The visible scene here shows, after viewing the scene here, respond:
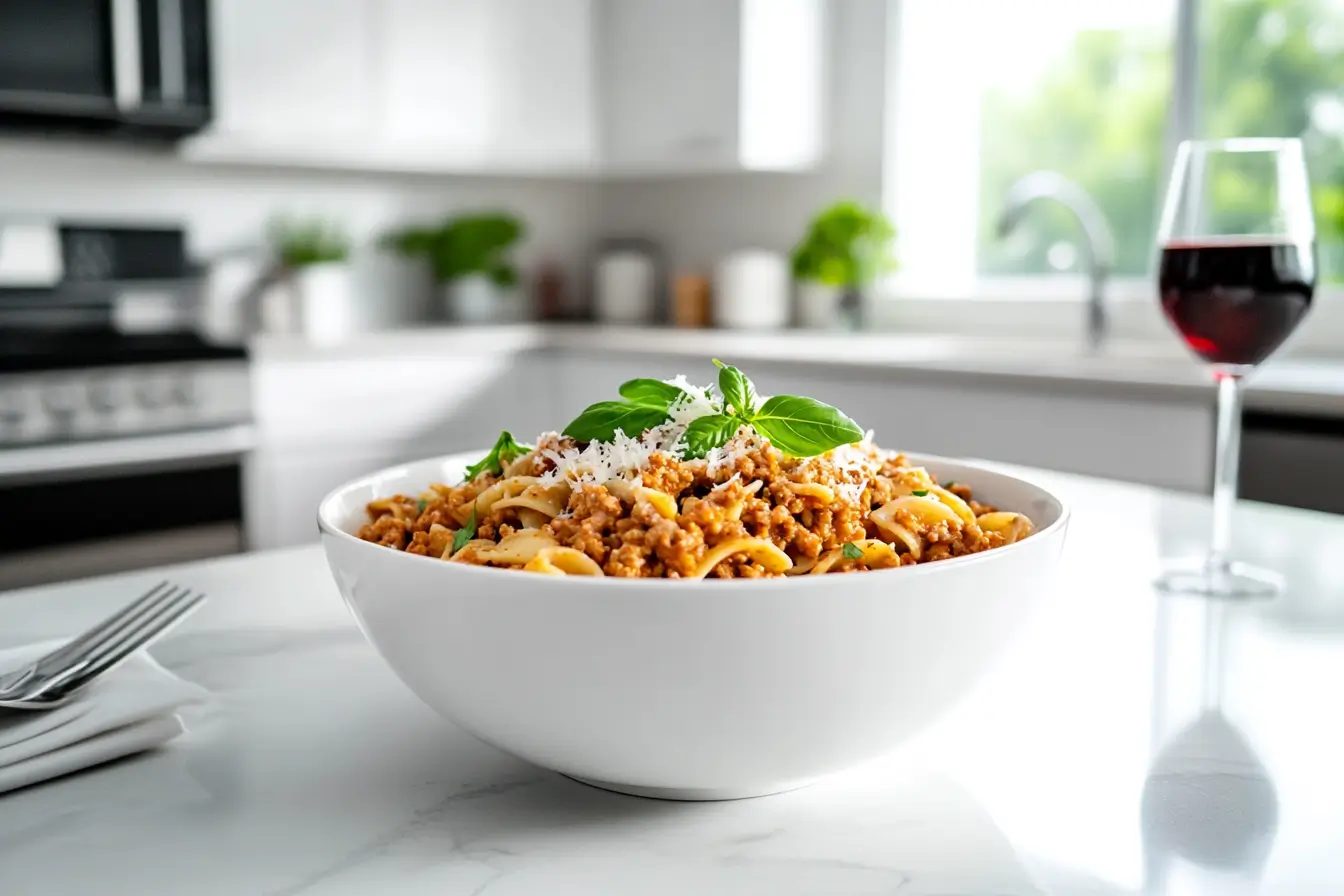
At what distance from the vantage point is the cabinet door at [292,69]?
3.06 meters

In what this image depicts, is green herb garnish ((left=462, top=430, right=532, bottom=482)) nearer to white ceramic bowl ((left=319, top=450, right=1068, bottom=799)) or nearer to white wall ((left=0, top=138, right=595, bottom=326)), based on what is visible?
white ceramic bowl ((left=319, top=450, right=1068, bottom=799))

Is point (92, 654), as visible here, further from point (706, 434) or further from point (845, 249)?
point (845, 249)

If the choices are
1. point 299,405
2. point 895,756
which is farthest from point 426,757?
point 299,405

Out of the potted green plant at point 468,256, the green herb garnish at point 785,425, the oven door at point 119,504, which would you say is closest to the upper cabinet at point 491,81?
the potted green plant at point 468,256

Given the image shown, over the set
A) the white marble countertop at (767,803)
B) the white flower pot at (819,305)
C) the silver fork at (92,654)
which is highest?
the white flower pot at (819,305)

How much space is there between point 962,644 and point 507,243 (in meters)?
3.42

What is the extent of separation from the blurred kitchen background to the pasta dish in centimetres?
170

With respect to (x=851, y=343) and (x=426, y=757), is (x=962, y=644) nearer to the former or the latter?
(x=426, y=757)

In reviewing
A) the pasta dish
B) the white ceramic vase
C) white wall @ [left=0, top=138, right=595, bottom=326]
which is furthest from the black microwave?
the pasta dish

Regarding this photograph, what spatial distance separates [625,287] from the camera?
4012 millimetres

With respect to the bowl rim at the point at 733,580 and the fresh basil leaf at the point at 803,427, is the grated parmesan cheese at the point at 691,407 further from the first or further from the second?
the bowl rim at the point at 733,580

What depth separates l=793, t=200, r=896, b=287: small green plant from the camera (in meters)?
3.26

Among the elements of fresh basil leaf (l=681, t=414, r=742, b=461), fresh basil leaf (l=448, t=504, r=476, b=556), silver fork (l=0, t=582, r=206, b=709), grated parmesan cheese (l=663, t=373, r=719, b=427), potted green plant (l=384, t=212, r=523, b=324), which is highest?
potted green plant (l=384, t=212, r=523, b=324)

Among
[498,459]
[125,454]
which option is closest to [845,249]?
[125,454]
